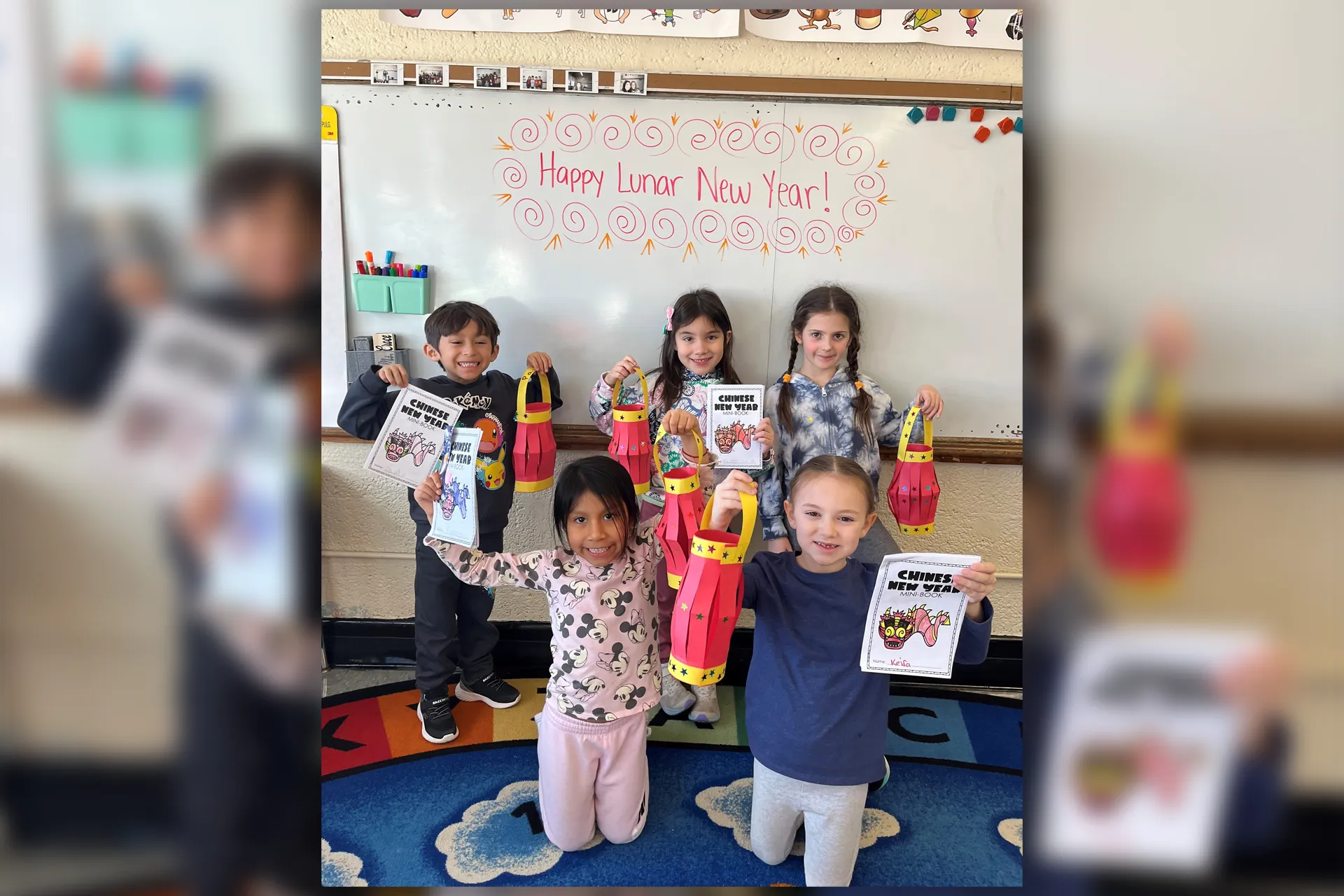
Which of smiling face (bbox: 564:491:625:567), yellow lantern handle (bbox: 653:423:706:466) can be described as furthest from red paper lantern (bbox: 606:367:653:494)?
smiling face (bbox: 564:491:625:567)

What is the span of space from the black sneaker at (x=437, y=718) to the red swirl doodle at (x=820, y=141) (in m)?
A: 1.50

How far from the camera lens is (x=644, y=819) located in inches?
54.7

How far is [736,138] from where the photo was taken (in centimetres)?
162

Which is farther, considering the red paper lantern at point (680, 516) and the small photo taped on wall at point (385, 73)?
the small photo taped on wall at point (385, 73)

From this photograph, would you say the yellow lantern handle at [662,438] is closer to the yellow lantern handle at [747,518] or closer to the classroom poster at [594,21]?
the yellow lantern handle at [747,518]

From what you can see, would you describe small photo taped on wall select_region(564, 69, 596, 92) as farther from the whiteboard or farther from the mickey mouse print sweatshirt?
the mickey mouse print sweatshirt

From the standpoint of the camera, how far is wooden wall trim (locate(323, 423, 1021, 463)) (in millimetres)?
1776

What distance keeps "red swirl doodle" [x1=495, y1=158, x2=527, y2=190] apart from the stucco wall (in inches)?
8.3

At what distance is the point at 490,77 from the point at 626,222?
0.44 metres

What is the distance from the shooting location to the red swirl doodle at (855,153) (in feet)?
5.33
